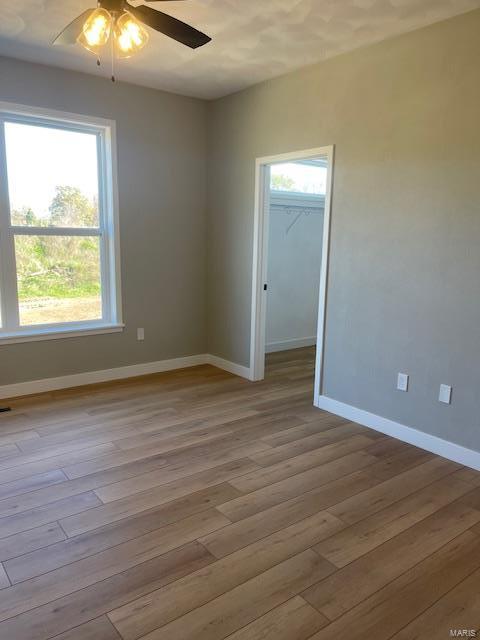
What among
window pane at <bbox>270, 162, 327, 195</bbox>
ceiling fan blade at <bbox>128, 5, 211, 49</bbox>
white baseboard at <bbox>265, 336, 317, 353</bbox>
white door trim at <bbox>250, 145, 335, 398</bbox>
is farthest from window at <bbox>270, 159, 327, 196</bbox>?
ceiling fan blade at <bbox>128, 5, 211, 49</bbox>

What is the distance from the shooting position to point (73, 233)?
13.7 ft

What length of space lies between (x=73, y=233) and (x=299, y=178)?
9.64 ft

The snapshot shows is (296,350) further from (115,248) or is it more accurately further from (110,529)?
(110,529)

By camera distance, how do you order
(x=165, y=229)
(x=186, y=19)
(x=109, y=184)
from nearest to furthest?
(x=186, y=19), (x=109, y=184), (x=165, y=229)

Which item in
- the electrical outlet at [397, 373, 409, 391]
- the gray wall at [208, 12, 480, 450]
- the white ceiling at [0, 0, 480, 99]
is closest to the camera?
the white ceiling at [0, 0, 480, 99]

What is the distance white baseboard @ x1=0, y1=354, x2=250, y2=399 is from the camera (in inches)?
159

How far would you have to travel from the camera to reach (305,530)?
227cm

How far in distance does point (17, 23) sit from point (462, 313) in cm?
340

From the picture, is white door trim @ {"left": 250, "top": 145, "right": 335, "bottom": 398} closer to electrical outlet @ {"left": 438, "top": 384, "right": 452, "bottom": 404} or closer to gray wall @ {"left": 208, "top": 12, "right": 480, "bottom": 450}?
gray wall @ {"left": 208, "top": 12, "right": 480, "bottom": 450}

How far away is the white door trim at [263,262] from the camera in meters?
3.69

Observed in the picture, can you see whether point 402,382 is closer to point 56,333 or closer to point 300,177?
point 56,333

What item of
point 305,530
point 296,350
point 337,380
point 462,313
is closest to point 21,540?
point 305,530

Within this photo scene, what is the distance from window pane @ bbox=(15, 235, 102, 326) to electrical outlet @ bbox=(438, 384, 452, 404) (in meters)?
3.10

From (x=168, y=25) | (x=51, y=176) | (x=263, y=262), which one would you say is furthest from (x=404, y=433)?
(x=51, y=176)
